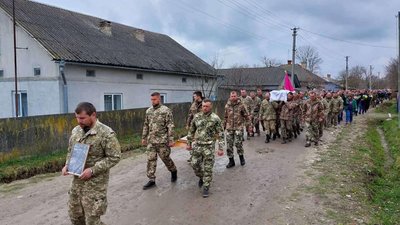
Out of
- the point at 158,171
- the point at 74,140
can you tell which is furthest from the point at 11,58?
the point at 74,140

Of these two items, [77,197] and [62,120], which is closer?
[77,197]

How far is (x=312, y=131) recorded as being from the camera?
13117 mm

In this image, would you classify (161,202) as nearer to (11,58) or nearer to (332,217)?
(332,217)

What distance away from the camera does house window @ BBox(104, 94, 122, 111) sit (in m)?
20.5

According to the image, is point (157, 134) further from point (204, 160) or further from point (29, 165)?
point (29, 165)

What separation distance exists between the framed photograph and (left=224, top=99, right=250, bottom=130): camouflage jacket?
5.44 metres

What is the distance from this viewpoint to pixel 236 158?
10.7 metres

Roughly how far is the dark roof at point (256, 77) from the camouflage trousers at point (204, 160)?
3819 centimetres

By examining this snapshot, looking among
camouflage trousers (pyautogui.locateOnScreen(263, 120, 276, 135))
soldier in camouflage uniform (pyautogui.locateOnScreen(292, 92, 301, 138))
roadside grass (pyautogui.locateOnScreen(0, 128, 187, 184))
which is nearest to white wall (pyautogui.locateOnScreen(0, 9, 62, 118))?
roadside grass (pyautogui.locateOnScreen(0, 128, 187, 184))

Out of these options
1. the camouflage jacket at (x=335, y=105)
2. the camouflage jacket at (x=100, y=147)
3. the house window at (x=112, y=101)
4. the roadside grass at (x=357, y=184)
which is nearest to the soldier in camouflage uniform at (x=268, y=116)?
the roadside grass at (x=357, y=184)

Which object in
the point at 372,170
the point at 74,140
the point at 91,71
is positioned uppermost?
the point at 91,71

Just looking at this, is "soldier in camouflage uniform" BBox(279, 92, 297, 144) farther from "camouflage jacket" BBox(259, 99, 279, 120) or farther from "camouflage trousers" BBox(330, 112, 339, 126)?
"camouflage trousers" BBox(330, 112, 339, 126)

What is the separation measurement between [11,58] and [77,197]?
17.4 m

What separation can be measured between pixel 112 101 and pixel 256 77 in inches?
1227
